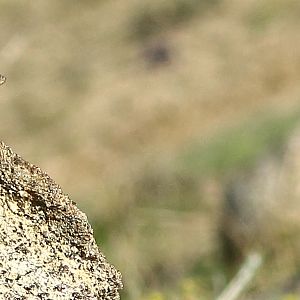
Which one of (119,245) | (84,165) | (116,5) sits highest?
(116,5)

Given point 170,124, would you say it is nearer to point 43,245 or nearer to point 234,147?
point 234,147

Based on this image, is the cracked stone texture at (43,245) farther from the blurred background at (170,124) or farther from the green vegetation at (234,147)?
the green vegetation at (234,147)

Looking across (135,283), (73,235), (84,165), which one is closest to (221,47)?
(84,165)

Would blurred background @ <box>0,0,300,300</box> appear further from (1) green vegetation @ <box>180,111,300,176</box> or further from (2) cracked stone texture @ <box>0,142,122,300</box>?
(2) cracked stone texture @ <box>0,142,122,300</box>

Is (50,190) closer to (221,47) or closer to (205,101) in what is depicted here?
(205,101)

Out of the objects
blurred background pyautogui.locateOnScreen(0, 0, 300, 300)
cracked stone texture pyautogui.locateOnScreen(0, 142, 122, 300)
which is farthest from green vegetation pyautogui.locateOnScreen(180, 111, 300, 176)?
cracked stone texture pyautogui.locateOnScreen(0, 142, 122, 300)

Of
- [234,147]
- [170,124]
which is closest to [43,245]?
[234,147]
